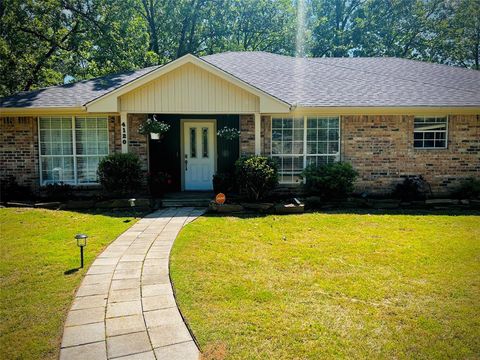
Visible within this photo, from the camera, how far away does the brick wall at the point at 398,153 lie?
36.1 feet

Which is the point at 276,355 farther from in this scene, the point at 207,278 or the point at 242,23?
the point at 242,23

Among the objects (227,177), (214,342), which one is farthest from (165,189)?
(214,342)

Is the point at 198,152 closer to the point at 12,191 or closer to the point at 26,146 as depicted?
the point at 26,146

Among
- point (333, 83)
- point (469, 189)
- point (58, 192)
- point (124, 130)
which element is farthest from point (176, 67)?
point (469, 189)

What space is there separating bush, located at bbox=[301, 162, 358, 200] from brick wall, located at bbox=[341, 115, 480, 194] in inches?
44.3

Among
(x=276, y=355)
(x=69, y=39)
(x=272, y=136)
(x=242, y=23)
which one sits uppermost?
(x=242, y=23)

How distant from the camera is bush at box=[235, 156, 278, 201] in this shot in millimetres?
9641

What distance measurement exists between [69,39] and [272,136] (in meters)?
17.1

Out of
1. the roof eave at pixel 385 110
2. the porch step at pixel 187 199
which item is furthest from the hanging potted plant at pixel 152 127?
the roof eave at pixel 385 110

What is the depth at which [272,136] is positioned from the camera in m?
11.2

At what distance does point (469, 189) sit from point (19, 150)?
14.2m

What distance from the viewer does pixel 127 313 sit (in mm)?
3875

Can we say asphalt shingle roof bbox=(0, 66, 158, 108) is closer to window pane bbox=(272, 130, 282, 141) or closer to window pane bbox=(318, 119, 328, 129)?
window pane bbox=(272, 130, 282, 141)

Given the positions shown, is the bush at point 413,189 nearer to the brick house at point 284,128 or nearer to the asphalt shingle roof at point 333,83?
the brick house at point 284,128
